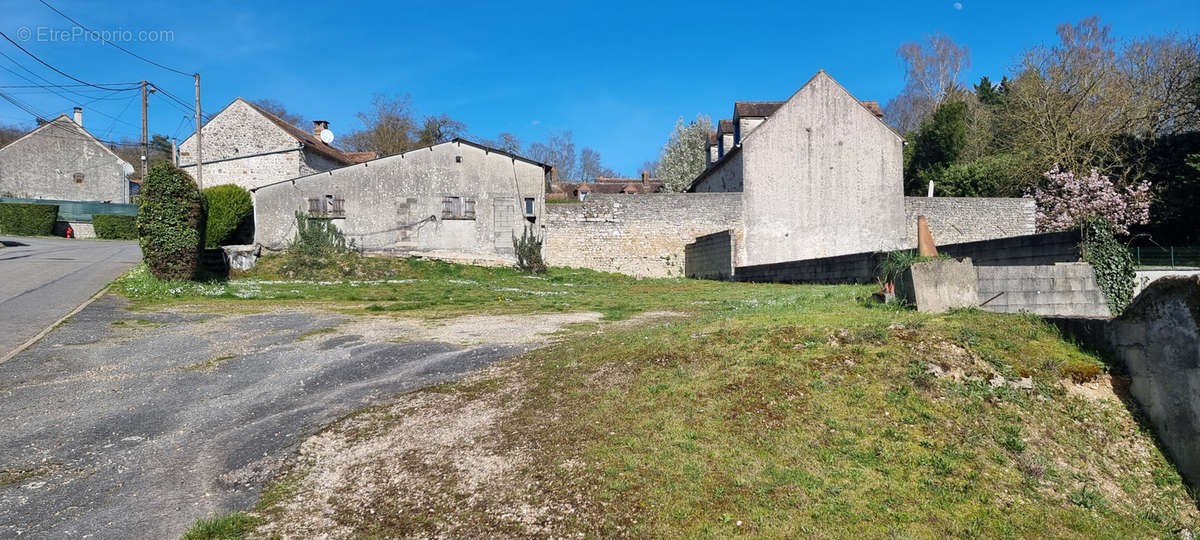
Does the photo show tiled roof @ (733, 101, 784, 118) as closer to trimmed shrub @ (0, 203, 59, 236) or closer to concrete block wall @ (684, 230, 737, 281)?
concrete block wall @ (684, 230, 737, 281)

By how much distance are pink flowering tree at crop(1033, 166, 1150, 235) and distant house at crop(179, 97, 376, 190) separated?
35.2m

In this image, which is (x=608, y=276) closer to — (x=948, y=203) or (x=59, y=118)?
(x=948, y=203)

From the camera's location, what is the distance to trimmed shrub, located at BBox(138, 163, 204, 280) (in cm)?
1666

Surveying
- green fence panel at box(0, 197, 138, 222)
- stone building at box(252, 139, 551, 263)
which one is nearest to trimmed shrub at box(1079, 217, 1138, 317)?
stone building at box(252, 139, 551, 263)

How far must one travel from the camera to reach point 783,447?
5.16 meters

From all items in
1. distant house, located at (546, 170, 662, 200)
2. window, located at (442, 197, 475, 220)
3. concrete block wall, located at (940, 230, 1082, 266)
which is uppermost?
distant house, located at (546, 170, 662, 200)

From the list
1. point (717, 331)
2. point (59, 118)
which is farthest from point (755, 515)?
point (59, 118)

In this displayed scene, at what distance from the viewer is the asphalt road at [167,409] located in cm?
500

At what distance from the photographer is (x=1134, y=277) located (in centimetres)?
916

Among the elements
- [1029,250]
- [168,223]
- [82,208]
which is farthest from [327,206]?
[82,208]

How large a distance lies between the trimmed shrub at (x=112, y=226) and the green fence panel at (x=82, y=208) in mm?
2386

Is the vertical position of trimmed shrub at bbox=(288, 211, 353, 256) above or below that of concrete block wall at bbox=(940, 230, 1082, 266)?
above

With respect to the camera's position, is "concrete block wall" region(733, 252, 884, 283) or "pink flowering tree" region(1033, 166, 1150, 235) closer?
"concrete block wall" region(733, 252, 884, 283)

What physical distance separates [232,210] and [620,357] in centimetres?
2542
